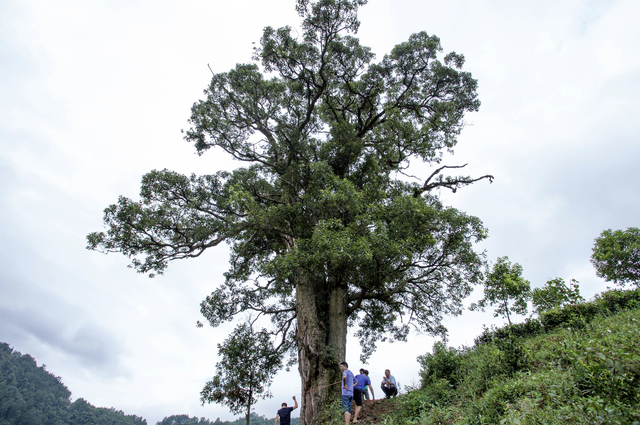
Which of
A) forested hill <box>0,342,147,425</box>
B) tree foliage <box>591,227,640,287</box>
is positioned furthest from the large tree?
forested hill <box>0,342,147,425</box>

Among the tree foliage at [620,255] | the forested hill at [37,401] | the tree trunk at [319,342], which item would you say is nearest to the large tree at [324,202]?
the tree trunk at [319,342]

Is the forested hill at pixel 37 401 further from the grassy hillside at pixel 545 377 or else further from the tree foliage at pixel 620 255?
the tree foliage at pixel 620 255

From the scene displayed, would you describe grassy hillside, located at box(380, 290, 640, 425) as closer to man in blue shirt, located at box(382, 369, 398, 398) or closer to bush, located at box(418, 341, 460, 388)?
bush, located at box(418, 341, 460, 388)

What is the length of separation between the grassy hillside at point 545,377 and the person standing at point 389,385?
40.0 inches

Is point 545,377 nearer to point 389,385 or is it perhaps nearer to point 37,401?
point 389,385

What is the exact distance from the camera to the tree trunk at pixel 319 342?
7.87 m

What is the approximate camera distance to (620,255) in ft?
58.7

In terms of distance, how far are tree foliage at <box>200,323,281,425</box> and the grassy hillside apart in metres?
5.63

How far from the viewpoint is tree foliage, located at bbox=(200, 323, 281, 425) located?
10.9 meters

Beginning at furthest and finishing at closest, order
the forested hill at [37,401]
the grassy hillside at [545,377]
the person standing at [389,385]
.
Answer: the forested hill at [37,401] < the person standing at [389,385] < the grassy hillside at [545,377]

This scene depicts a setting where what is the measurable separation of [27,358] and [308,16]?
123364mm

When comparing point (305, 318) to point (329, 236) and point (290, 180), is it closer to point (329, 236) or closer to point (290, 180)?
point (329, 236)

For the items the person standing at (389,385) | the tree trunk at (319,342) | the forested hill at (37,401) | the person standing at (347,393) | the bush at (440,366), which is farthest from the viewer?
the forested hill at (37,401)

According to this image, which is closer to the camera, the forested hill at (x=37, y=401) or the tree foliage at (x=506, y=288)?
the tree foliage at (x=506, y=288)
